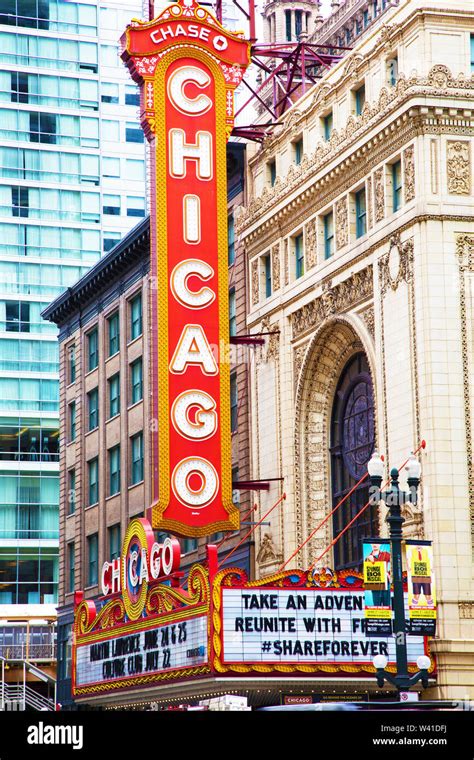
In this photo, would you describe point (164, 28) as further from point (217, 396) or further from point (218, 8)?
point (217, 396)

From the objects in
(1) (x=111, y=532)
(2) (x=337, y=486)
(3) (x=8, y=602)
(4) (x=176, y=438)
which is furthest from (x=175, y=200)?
(3) (x=8, y=602)

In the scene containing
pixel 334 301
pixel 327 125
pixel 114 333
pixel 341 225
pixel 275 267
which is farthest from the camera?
pixel 114 333

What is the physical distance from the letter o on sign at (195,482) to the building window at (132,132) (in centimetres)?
7551

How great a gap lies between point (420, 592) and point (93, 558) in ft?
122

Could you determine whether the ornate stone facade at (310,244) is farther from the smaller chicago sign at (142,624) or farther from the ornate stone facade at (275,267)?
the smaller chicago sign at (142,624)

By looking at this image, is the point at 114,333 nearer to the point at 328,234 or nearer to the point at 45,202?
the point at 328,234

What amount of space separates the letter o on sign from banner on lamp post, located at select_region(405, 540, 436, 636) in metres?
13.4

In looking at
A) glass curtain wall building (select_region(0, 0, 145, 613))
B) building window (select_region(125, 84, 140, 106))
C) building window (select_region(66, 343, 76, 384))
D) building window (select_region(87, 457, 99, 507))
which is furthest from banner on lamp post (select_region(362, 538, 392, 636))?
building window (select_region(125, 84, 140, 106))

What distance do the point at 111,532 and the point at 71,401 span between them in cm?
932

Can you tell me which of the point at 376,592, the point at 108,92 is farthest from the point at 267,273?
the point at 108,92

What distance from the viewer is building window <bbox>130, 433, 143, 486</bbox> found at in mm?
58375

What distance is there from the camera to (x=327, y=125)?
4319cm

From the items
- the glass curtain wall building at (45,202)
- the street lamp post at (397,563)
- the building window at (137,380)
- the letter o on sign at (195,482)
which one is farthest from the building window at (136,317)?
the glass curtain wall building at (45,202)

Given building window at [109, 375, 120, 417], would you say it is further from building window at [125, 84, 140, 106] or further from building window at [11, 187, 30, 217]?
building window at [125, 84, 140, 106]
